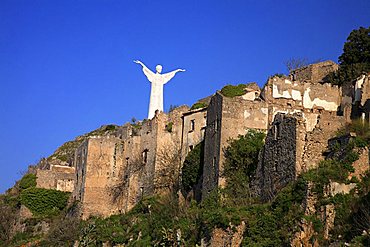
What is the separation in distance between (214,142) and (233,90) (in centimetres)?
793

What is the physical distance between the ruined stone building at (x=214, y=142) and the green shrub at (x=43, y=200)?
1.10 m

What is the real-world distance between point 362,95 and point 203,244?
1580cm

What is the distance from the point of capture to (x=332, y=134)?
1287 inches

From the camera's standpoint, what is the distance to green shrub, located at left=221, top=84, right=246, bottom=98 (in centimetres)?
4566

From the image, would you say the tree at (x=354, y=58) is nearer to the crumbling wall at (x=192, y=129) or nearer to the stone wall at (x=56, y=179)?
the crumbling wall at (x=192, y=129)

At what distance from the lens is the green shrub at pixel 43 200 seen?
57188 millimetres

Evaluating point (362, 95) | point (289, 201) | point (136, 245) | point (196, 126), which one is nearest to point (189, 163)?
point (196, 126)

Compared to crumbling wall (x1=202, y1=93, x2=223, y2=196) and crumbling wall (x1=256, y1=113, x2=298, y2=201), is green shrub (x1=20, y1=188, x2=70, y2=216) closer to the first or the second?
crumbling wall (x1=202, y1=93, x2=223, y2=196)

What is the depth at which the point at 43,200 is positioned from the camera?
188 ft

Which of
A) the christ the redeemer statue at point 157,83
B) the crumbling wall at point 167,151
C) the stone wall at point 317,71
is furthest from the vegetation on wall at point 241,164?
the christ the redeemer statue at point 157,83

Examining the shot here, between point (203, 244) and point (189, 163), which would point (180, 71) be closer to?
point (189, 163)

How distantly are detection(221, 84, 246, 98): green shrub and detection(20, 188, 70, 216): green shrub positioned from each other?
18.1m

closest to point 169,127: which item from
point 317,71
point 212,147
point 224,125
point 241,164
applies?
point 212,147

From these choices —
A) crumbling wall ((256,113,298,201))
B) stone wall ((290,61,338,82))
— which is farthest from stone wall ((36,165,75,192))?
crumbling wall ((256,113,298,201))
